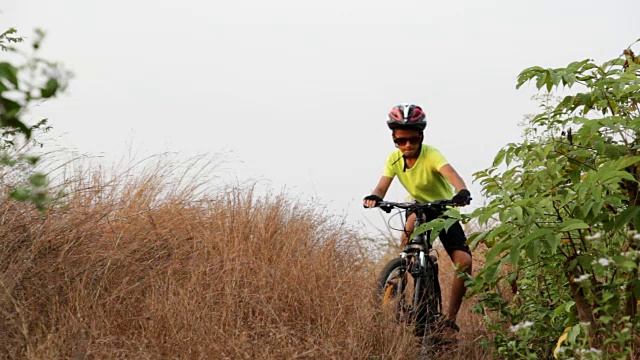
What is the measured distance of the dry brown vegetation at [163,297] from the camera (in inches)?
203

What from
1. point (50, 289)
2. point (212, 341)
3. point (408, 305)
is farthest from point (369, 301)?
point (50, 289)

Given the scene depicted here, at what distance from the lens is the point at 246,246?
800 cm

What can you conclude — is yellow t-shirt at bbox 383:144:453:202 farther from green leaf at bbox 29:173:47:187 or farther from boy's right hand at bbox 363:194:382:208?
green leaf at bbox 29:173:47:187

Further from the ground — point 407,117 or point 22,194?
point 407,117

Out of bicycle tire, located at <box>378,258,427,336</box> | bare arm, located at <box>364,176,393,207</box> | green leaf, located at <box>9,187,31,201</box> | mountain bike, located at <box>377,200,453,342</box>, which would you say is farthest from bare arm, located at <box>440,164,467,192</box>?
green leaf, located at <box>9,187,31,201</box>

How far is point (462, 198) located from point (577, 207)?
1.15 meters

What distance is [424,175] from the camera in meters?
6.85

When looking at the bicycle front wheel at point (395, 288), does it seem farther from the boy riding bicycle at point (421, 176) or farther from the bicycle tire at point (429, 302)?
the boy riding bicycle at point (421, 176)

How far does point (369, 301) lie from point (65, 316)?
2207mm

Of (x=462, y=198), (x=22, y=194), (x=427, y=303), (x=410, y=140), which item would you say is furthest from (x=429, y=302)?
(x=22, y=194)

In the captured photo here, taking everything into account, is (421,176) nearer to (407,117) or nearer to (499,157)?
(407,117)

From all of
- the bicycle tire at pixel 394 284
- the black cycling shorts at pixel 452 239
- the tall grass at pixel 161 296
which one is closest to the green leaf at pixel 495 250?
the tall grass at pixel 161 296

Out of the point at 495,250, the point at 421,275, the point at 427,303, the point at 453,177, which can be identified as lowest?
the point at 427,303

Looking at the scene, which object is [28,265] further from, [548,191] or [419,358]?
[548,191]
